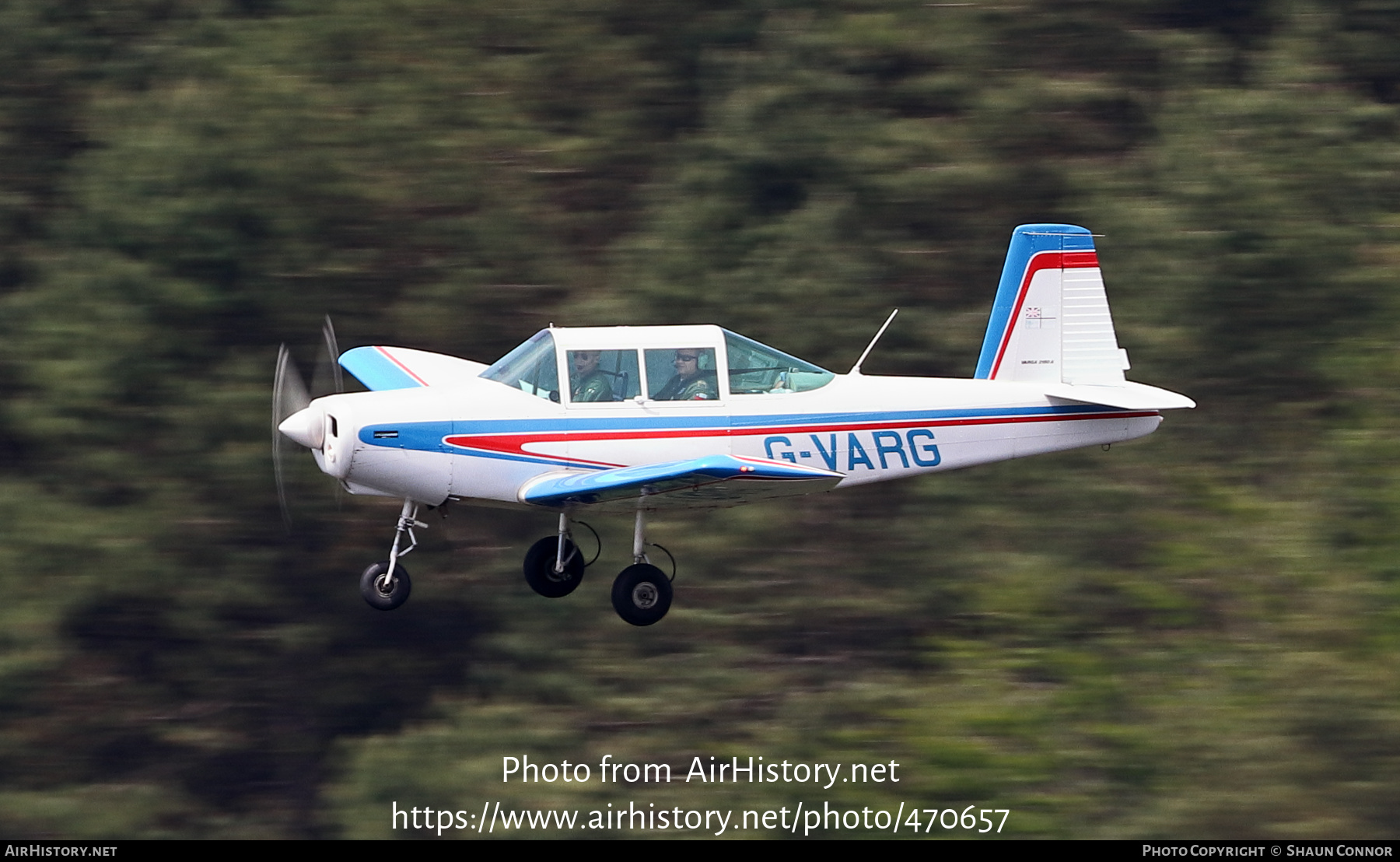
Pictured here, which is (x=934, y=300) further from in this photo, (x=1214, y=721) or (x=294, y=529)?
(x=294, y=529)

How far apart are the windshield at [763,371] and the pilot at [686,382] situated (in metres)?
0.22

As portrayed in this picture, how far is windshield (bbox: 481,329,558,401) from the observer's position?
1144 cm

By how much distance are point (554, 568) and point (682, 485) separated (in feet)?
6.45

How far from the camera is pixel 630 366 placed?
11.5 meters

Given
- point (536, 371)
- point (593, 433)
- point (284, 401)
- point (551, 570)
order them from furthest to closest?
point (551, 570) → point (284, 401) → point (536, 371) → point (593, 433)

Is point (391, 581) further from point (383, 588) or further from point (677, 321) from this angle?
point (677, 321)

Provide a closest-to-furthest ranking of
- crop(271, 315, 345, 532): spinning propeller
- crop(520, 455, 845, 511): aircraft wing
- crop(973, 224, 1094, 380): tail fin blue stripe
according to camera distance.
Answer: crop(520, 455, 845, 511): aircraft wing < crop(271, 315, 345, 532): spinning propeller < crop(973, 224, 1094, 380): tail fin blue stripe

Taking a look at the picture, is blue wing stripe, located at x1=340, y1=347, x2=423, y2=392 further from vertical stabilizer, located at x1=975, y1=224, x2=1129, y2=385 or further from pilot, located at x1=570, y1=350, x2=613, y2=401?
vertical stabilizer, located at x1=975, y1=224, x2=1129, y2=385

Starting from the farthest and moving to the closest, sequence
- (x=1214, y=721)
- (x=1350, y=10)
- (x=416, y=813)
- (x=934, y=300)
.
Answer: (x=1350, y=10)
(x=934, y=300)
(x=416, y=813)
(x=1214, y=721)

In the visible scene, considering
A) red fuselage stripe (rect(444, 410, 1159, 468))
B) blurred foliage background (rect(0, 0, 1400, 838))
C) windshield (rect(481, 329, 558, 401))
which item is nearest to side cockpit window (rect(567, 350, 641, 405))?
windshield (rect(481, 329, 558, 401))

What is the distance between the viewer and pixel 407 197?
18.0m

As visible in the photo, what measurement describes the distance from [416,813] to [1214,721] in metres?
7.69

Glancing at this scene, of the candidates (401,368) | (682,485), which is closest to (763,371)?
(682,485)

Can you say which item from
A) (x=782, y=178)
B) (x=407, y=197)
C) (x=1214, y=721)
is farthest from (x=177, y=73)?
(x=1214, y=721)
